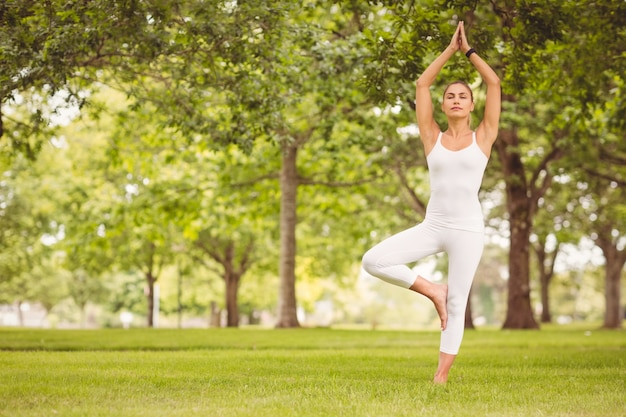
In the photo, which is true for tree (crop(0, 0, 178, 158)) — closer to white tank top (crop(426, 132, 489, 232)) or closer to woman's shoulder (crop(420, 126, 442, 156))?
woman's shoulder (crop(420, 126, 442, 156))

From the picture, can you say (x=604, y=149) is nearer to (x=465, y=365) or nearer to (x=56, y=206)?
(x=465, y=365)

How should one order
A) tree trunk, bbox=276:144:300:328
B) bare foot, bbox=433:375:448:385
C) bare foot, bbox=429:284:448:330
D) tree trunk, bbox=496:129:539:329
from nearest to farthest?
bare foot, bbox=429:284:448:330 → bare foot, bbox=433:375:448:385 → tree trunk, bbox=276:144:300:328 → tree trunk, bbox=496:129:539:329

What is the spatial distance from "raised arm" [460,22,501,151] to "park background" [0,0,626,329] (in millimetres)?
2103

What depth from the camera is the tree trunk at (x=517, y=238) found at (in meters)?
23.3

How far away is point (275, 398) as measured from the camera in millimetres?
5746

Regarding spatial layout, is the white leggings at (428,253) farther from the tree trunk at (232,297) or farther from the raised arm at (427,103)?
the tree trunk at (232,297)

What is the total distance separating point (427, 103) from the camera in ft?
21.7

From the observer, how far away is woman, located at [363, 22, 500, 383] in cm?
619

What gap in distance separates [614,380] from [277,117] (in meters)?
6.19

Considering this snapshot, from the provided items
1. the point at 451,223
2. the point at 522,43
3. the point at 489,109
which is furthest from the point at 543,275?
the point at 451,223

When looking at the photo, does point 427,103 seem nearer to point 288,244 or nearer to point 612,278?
point 288,244

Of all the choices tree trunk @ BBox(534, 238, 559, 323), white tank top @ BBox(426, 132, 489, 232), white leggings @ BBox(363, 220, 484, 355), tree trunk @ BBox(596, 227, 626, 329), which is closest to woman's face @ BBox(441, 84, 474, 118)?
white tank top @ BBox(426, 132, 489, 232)

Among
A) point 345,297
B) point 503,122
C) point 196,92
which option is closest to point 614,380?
point 196,92

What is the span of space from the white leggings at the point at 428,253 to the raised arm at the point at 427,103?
0.81 metres
